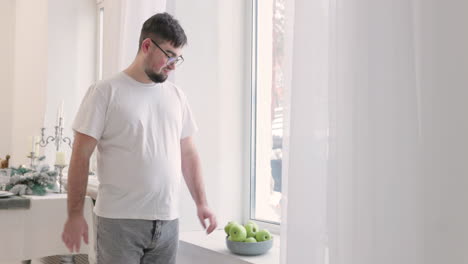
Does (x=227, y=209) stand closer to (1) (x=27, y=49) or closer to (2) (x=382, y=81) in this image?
(2) (x=382, y=81)

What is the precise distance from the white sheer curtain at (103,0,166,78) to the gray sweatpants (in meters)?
1.07

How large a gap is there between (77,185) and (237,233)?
2.25 ft

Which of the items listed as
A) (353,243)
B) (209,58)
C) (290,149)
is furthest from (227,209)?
(353,243)

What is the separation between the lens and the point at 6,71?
5.46 m

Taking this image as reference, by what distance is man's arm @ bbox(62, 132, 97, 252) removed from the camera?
182 centimetres

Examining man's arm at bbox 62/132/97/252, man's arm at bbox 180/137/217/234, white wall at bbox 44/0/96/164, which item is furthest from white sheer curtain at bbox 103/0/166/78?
white wall at bbox 44/0/96/164

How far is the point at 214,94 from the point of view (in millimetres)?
2709

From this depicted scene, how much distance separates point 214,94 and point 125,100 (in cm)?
92

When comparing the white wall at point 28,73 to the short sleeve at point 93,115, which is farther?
the white wall at point 28,73

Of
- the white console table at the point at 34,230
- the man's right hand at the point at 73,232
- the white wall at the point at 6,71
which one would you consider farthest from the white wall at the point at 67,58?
the man's right hand at the point at 73,232

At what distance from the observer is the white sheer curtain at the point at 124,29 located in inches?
101

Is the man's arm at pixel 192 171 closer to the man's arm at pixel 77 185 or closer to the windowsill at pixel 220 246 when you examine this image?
the windowsill at pixel 220 246

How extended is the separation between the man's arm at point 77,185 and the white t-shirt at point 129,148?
47 millimetres

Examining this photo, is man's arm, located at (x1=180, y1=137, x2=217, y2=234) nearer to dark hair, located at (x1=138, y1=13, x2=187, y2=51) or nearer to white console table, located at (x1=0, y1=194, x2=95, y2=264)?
dark hair, located at (x1=138, y1=13, x2=187, y2=51)
